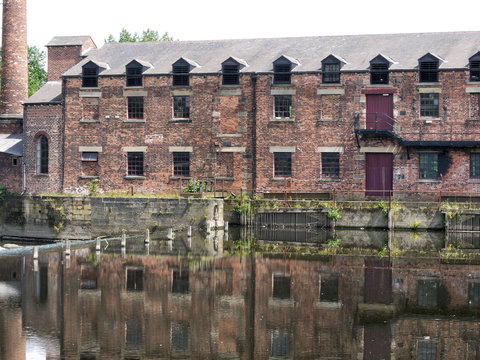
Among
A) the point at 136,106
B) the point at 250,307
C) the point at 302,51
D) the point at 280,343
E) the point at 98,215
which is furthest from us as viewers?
the point at 136,106

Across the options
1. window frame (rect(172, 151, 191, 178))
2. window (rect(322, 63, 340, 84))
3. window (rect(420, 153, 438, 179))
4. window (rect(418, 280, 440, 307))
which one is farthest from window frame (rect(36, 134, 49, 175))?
window (rect(418, 280, 440, 307))

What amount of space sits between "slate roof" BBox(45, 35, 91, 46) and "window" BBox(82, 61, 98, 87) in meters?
3.10

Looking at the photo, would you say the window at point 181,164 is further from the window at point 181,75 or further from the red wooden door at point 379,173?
the red wooden door at point 379,173

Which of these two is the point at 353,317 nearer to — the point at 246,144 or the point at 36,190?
the point at 246,144

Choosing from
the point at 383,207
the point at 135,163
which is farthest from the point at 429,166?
the point at 135,163

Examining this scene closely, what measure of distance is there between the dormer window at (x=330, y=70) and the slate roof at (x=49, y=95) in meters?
13.9

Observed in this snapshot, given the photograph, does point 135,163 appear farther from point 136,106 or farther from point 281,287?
point 281,287

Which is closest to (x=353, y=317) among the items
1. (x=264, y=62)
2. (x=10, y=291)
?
(x=10, y=291)

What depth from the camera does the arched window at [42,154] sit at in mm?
36750

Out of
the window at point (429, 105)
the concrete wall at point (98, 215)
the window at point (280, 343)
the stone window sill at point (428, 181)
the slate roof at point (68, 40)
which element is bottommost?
the window at point (280, 343)

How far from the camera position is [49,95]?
37.8 meters

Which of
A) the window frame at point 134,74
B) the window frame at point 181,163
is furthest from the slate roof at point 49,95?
the window frame at point 181,163

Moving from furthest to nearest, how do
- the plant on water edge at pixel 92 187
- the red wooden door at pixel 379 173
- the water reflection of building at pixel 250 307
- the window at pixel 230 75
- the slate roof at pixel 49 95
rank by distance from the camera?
the slate roof at pixel 49 95 → the window at pixel 230 75 → the plant on water edge at pixel 92 187 → the red wooden door at pixel 379 173 → the water reflection of building at pixel 250 307

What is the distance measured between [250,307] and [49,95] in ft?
79.8
